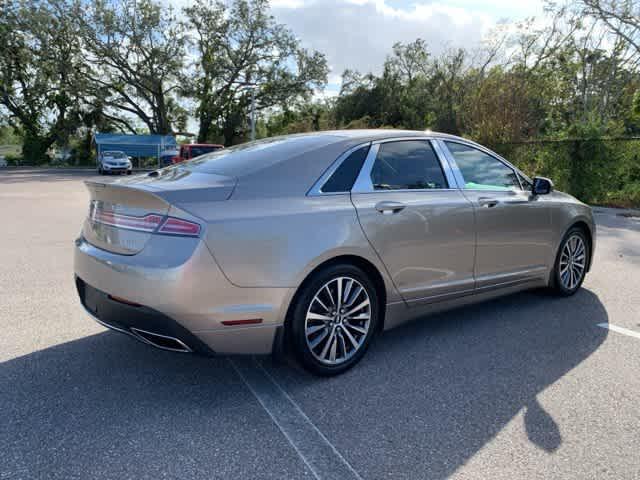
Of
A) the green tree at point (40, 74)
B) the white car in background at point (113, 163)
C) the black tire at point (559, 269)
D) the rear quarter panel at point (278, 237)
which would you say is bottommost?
the white car in background at point (113, 163)

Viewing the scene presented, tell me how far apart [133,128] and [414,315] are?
1939 inches

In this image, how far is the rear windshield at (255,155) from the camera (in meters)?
3.26

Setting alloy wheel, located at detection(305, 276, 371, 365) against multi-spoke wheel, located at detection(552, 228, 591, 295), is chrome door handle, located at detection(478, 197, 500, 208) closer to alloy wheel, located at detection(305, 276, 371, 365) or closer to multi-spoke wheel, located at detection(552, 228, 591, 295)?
multi-spoke wheel, located at detection(552, 228, 591, 295)

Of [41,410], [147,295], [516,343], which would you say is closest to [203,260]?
[147,295]

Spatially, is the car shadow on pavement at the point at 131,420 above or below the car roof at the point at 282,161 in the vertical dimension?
below

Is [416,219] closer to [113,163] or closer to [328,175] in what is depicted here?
[328,175]

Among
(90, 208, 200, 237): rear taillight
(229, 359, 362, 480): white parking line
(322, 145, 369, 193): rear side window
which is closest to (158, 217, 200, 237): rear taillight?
(90, 208, 200, 237): rear taillight

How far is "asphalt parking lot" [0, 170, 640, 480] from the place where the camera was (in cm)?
239

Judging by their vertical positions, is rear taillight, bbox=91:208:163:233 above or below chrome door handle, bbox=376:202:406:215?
below

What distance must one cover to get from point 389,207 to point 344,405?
1.34 m

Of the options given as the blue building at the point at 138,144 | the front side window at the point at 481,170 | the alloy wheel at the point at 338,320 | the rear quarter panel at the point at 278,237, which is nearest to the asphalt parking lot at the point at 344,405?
the alloy wheel at the point at 338,320

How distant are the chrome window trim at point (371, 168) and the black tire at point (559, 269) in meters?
1.65

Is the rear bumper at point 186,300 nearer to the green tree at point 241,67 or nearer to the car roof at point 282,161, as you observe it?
the car roof at point 282,161

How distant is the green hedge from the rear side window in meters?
12.1
